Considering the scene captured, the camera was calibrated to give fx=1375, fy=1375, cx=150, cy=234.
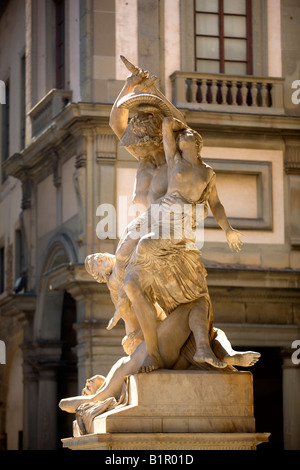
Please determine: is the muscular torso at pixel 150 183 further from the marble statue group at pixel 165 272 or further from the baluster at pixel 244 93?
the baluster at pixel 244 93

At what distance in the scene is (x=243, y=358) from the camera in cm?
1027

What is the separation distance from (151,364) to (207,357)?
16.9 inches

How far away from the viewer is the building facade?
21.5 m

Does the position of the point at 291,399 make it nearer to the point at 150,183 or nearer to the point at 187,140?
the point at 150,183

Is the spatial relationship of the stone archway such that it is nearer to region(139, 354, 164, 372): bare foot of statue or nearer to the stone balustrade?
the stone balustrade

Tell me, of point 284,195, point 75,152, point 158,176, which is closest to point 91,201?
point 75,152

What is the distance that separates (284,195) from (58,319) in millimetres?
4643

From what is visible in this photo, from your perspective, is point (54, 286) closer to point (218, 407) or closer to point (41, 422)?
point (41, 422)

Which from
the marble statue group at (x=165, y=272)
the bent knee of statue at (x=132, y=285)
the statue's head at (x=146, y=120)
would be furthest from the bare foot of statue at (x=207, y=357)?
the statue's head at (x=146, y=120)

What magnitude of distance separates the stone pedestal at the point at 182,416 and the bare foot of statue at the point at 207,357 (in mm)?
88

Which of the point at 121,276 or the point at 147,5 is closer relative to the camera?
the point at 121,276

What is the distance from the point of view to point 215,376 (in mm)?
10375

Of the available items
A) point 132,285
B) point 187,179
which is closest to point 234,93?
point 187,179

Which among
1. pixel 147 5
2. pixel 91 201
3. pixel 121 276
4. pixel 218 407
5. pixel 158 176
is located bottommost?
pixel 218 407
